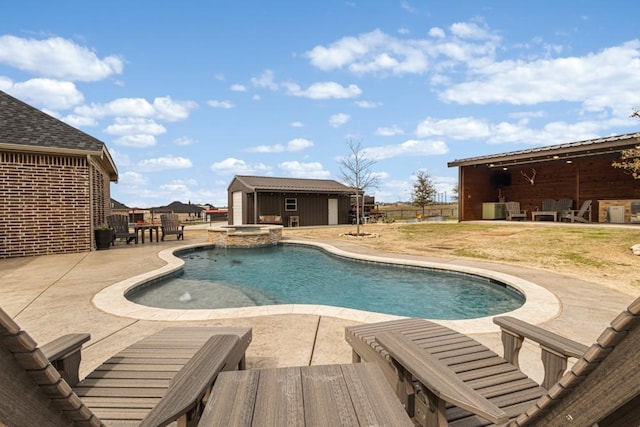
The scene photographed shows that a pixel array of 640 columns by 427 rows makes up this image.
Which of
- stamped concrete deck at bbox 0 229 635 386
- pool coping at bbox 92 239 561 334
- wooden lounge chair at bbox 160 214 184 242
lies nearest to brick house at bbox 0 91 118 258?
wooden lounge chair at bbox 160 214 184 242

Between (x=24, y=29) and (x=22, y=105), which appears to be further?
(x=22, y=105)

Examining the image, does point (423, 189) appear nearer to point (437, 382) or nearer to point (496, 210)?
point (496, 210)

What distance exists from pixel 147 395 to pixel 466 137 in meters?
33.7

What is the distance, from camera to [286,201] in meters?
21.8

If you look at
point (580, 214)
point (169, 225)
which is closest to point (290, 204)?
point (169, 225)

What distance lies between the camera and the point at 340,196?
2409cm

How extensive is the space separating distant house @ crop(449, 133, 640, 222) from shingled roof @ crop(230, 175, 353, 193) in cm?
866

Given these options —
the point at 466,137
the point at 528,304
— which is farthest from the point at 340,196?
the point at 528,304

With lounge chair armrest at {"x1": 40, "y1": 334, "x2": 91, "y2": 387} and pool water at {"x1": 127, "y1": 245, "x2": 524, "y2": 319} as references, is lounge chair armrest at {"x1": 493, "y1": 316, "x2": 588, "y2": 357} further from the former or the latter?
pool water at {"x1": 127, "y1": 245, "x2": 524, "y2": 319}

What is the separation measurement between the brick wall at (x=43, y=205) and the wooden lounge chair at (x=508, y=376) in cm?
1083

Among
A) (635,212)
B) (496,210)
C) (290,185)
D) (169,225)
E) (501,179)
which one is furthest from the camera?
(290,185)

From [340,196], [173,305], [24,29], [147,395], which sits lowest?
[173,305]

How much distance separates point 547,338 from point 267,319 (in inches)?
120

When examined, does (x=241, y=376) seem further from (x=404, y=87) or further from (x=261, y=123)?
(x=261, y=123)
